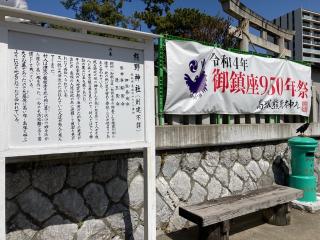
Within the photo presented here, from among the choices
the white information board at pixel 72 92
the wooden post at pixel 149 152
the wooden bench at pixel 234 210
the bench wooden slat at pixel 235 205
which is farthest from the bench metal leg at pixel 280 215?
the white information board at pixel 72 92

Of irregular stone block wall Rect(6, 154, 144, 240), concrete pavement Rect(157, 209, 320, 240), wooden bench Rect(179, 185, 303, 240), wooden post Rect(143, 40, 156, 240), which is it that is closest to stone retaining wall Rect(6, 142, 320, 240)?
irregular stone block wall Rect(6, 154, 144, 240)

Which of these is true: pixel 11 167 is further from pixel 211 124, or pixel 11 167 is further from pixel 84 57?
pixel 211 124

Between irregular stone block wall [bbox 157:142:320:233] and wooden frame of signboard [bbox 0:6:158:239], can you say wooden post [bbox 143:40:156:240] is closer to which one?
wooden frame of signboard [bbox 0:6:158:239]

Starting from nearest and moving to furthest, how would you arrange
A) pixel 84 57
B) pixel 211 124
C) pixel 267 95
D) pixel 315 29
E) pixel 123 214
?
pixel 84 57, pixel 123 214, pixel 211 124, pixel 267 95, pixel 315 29

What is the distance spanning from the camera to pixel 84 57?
3.01 m

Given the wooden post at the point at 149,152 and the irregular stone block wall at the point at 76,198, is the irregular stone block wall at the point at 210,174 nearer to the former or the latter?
the irregular stone block wall at the point at 76,198

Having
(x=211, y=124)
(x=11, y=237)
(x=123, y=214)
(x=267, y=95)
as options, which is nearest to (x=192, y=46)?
(x=211, y=124)

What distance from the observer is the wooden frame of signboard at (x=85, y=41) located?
2598 millimetres

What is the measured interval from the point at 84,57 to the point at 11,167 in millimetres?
1251

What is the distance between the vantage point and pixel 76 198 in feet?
11.7

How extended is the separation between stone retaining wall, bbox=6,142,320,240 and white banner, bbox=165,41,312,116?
689 millimetres

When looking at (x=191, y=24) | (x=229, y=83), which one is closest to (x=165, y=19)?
(x=191, y=24)

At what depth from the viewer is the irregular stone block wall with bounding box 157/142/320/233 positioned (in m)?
4.31

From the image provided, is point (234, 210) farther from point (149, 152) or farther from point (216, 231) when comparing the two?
point (149, 152)
